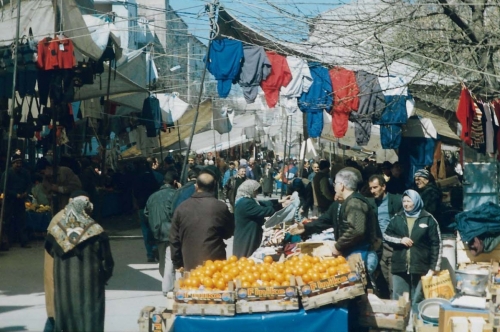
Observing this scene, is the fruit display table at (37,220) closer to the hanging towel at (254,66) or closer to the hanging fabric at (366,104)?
the hanging towel at (254,66)

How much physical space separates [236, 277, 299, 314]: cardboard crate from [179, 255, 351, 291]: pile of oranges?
0.33 ft

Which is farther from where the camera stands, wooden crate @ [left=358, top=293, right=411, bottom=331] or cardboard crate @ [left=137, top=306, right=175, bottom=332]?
wooden crate @ [left=358, top=293, right=411, bottom=331]

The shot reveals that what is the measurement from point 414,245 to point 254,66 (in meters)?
5.72

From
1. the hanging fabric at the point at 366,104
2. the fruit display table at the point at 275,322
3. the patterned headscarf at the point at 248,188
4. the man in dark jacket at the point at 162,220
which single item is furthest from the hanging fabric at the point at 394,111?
the fruit display table at the point at 275,322

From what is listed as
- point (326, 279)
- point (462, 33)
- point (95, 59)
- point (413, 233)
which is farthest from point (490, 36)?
point (95, 59)

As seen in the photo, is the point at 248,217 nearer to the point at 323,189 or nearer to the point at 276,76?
the point at 276,76

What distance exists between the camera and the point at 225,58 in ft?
47.6

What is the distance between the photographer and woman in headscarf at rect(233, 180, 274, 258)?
10492mm

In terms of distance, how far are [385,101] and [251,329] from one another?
9.30 meters

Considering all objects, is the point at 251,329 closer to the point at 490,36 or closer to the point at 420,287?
the point at 420,287

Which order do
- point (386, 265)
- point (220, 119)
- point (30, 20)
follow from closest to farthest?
point (386, 265) < point (30, 20) < point (220, 119)

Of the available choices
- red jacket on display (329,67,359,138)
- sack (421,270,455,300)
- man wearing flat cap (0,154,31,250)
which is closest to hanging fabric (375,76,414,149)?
red jacket on display (329,67,359,138)

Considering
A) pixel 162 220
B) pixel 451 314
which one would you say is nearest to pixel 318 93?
pixel 162 220

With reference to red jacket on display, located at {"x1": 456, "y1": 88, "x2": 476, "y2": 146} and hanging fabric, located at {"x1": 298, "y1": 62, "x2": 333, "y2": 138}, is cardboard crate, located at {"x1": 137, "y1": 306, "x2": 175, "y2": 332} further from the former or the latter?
hanging fabric, located at {"x1": 298, "y1": 62, "x2": 333, "y2": 138}
